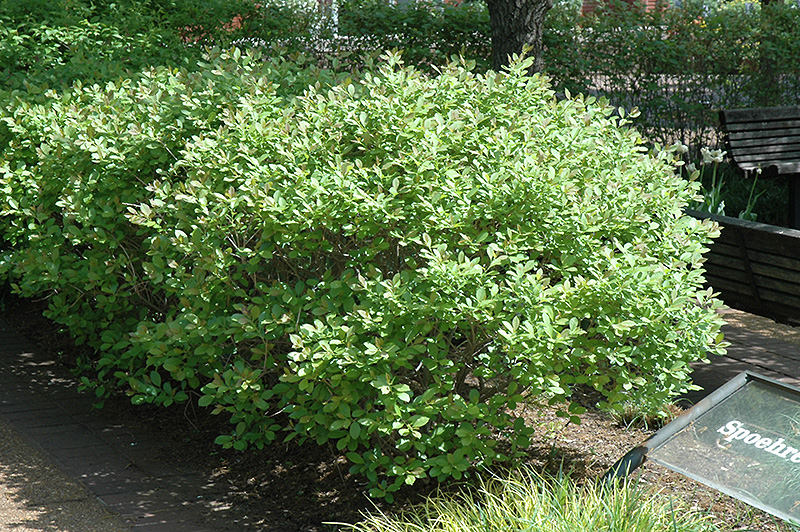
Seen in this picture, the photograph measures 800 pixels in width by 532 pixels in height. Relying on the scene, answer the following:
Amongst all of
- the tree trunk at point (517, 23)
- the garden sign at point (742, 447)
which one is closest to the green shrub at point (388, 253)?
the garden sign at point (742, 447)

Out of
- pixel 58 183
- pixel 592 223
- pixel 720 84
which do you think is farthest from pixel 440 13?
pixel 592 223

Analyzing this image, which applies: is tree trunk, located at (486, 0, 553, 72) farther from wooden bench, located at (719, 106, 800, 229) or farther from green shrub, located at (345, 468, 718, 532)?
green shrub, located at (345, 468, 718, 532)

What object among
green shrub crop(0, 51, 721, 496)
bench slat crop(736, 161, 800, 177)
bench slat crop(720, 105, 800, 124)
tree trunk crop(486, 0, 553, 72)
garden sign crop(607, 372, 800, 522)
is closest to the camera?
garden sign crop(607, 372, 800, 522)

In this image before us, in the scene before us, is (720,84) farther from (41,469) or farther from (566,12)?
(41,469)

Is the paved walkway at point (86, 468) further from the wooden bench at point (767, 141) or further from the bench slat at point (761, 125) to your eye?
the bench slat at point (761, 125)

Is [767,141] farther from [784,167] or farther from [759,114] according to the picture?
[784,167]

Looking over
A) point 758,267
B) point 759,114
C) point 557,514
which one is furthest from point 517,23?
point 557,514

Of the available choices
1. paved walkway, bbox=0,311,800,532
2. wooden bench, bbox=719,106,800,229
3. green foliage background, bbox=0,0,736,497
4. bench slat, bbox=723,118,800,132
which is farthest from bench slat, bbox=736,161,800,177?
green foliage background, bbox=0,0,736,497

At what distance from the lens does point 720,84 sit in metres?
9.08

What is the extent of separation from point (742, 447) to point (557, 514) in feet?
2.24

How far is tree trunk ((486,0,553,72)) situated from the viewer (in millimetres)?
6824

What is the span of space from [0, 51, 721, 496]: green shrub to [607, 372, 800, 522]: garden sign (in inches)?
10.7

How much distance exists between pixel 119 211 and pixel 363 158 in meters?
1.25

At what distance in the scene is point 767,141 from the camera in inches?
306
